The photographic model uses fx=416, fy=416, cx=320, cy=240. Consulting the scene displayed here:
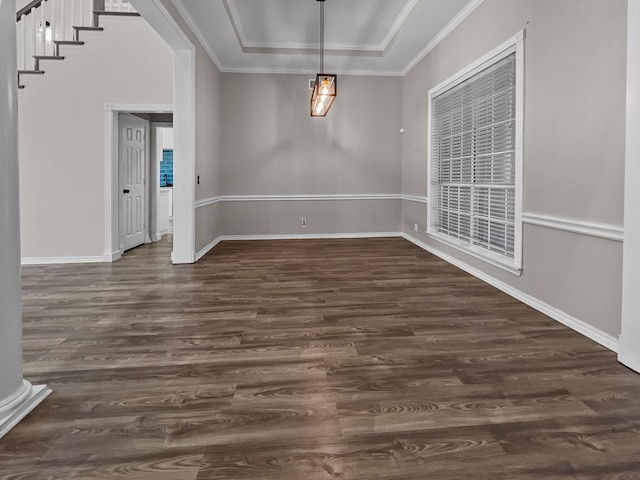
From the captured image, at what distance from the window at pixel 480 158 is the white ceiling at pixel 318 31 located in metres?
0.72

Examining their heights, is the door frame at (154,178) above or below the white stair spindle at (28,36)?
below

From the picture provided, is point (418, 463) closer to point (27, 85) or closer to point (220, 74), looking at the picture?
point (27, 85)

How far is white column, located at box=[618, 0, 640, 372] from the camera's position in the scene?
208 centimetres

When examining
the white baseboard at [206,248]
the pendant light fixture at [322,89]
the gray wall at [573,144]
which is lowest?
the white baseboard at [206,248]

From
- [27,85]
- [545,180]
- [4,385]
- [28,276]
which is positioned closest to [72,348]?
[4,385]

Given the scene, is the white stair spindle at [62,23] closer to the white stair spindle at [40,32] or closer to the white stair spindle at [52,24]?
the white stair spindle at [52,24]

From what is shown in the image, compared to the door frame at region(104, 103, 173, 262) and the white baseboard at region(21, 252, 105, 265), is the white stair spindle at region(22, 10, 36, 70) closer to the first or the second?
the door frame at region(104, 103, 173, 262)

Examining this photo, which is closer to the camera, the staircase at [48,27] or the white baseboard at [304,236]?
the staircase at [48,27]

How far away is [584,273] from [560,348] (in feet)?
1.86

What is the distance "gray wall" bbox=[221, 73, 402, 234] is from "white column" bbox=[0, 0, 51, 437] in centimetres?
524

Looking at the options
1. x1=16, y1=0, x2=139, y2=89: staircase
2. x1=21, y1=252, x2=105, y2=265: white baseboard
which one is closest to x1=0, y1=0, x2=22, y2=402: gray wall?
x1=21, y1=252, x2=105, y2=265: white baseboard

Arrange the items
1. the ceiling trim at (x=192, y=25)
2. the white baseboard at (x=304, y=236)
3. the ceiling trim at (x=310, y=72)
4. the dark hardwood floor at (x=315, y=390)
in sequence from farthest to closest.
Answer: the white baseboard at (x=304, y=236) → the ceiling trim at (x=310, y=72) → the ceiling trim at (x=192, y=25) → the dark hardwood floor at (x=315, y=390)

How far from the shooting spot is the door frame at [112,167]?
4941 millimetres

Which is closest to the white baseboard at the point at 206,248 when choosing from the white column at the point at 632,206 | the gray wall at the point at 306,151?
the gray wall at the point at 306,151
